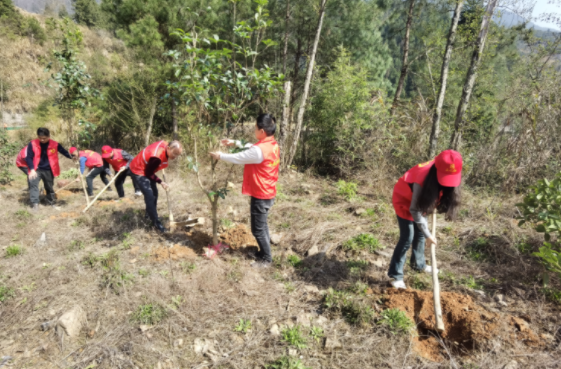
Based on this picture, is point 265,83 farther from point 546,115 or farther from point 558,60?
point 558,60

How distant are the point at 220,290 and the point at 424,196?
2.22 meters

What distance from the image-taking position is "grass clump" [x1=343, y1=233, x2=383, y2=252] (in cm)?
404

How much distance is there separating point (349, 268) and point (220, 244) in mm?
1674

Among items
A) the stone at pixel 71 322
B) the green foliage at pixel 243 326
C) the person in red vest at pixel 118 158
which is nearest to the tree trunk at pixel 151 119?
the person in red vest at pixel 118 158

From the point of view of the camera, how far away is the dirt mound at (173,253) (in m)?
3.72

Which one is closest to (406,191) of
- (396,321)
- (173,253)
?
(396,321)

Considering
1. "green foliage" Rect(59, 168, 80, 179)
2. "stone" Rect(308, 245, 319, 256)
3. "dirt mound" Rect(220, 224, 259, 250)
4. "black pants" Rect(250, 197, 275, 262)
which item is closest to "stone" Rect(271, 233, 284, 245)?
"dirt mound" Rect(220, 224, 259, 250)

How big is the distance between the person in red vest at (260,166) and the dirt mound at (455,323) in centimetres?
158

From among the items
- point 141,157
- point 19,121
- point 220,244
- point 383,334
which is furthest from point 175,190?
point 19,121

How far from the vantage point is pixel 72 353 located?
98.0 inches

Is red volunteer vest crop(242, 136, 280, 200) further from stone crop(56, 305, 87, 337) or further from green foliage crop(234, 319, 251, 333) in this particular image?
stone crop(56, 305, 87, 337)

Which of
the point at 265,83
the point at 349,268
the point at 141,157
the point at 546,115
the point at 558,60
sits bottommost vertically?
the point at 349,268

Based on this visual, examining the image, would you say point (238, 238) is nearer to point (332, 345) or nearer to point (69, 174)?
point (332, 345)

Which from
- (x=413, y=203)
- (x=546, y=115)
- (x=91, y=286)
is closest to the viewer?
(x=413, y=203)
